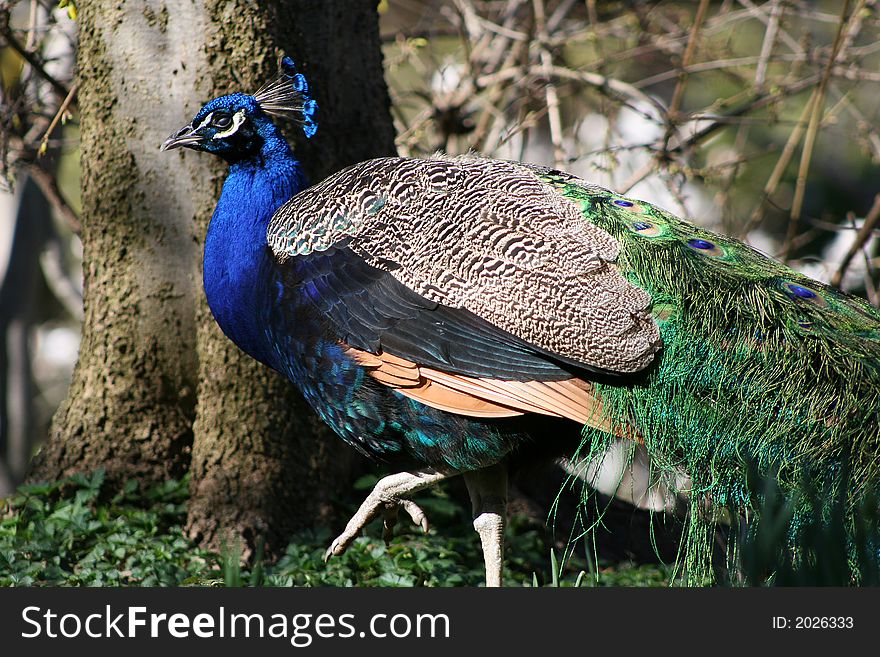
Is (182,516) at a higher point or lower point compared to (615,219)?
lower

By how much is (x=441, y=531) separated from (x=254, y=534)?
68 cm

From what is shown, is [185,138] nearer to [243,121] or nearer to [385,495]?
[243,121]

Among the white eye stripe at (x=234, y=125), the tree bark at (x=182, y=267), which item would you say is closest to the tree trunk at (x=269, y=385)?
the tree bark at (x=182, y=267)

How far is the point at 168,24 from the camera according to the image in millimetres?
3322

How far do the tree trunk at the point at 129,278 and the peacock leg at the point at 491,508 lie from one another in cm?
118

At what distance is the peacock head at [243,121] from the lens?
3.03 meters

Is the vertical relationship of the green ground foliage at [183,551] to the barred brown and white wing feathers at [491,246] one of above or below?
below

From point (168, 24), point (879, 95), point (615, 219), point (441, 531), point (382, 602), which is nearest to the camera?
point (382, 602)

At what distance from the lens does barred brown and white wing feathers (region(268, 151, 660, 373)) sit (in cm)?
246

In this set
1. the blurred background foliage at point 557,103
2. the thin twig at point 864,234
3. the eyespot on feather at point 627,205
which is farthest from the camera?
the blurred background foliage at point 557,103

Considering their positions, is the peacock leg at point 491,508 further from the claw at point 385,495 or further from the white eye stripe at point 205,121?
the white eye stripe at point 205,121

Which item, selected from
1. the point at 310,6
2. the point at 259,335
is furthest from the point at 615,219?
the point at 310,6

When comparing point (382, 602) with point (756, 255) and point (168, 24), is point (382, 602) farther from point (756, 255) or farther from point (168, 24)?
point (168, 24)

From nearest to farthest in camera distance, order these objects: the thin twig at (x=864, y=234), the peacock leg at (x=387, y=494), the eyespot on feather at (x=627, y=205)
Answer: the eyespot on feather at (x=627, y=205)
the peacock leg at (x=387, y=494)
the thin twig at (x=864, y=234)
